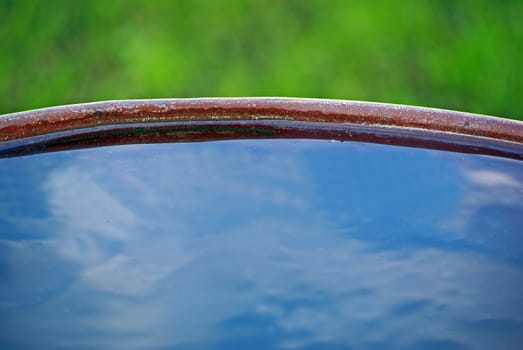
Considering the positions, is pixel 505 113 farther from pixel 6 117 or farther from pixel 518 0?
pixel 6 117

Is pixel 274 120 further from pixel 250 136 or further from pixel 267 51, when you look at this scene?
pixel 267 51

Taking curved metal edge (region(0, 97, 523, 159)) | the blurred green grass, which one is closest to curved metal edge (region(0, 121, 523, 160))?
curved metal edge (region(0, 97, 523, 159))

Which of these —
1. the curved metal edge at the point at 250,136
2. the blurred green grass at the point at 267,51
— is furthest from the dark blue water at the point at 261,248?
the blurred green grass at the point at 267,51

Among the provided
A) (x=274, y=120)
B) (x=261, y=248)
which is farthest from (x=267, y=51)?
(x=261, y=248)

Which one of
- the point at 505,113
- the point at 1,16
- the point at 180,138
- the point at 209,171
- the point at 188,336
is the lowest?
the point at 188,336

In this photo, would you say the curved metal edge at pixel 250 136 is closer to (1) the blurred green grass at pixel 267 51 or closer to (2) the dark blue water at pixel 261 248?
(2) the dark blue water at pixel 261 248

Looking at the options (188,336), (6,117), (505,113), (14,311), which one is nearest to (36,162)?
(6,117)
